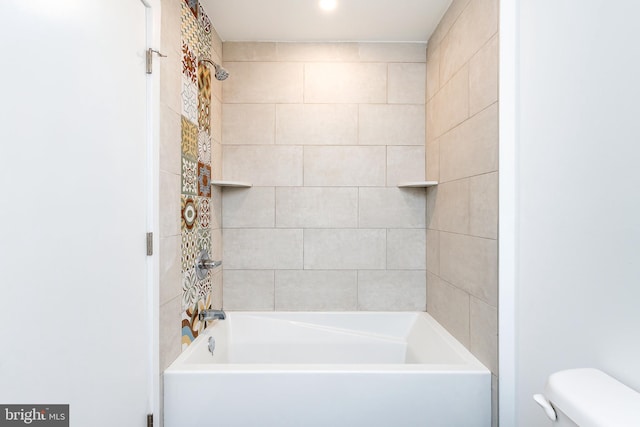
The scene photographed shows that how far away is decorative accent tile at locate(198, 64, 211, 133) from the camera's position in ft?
6.48

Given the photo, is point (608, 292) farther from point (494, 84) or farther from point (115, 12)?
point (115, 12)

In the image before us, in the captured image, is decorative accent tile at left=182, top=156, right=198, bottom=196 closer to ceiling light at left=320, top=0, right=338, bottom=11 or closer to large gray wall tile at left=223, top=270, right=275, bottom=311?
large gray wall tile at left=223, top=270, right=275, bottom=311

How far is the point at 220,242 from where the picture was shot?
7.81 feet

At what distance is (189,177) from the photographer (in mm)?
1810

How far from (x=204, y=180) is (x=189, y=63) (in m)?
0.63

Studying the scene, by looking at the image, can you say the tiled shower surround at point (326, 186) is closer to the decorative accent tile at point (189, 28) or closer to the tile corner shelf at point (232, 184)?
the tile corner shelf at point (232, 184)

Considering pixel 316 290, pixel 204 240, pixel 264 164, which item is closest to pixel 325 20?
pixel 264 164

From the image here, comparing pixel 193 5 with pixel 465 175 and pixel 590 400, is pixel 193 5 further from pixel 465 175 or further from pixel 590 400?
pixel 590 400

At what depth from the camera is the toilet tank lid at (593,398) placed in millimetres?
725

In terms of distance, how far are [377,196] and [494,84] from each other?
111 centimetres

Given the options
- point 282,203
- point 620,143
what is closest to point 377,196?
point 282,203

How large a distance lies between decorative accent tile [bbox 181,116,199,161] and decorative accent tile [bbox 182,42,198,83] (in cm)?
24

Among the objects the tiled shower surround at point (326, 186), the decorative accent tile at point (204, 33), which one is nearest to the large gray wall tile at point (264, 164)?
the tiled shower surround at point (326, 186)

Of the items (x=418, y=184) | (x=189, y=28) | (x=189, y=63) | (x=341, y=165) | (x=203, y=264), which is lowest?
(x=203, y=264)
